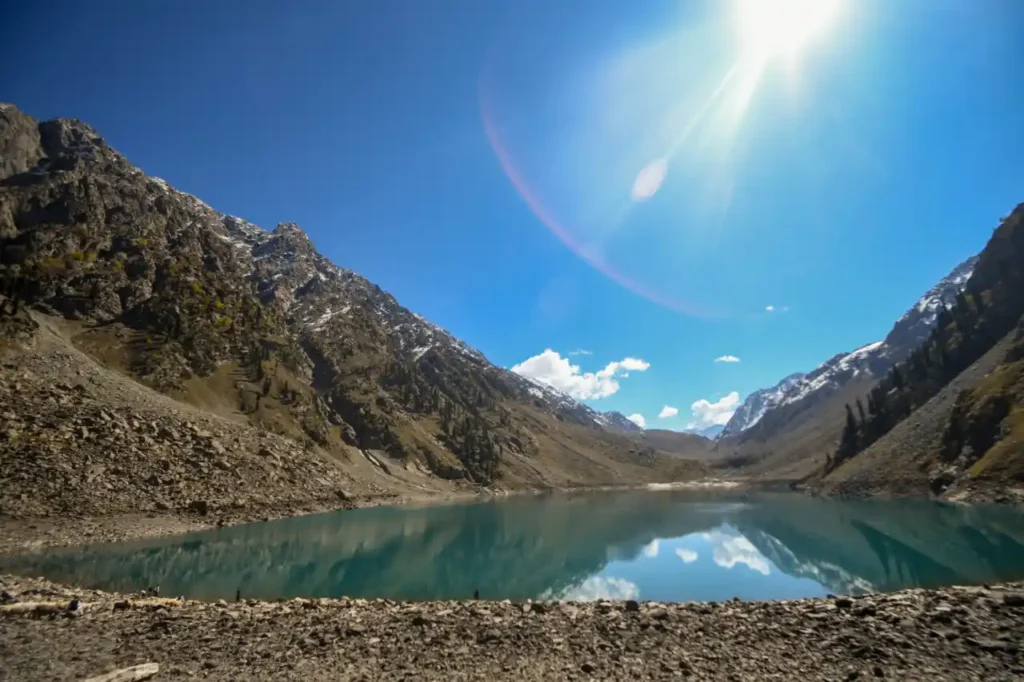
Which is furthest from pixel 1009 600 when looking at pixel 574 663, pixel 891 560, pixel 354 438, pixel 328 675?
pixel 354 438

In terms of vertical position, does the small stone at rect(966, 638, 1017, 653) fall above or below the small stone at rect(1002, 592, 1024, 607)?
below

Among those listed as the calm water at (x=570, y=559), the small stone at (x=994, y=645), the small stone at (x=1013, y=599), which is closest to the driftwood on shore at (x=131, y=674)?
the calm water at (x=570, y=559)

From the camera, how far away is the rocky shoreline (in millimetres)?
13281

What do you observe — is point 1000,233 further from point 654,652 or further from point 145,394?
point 145,394

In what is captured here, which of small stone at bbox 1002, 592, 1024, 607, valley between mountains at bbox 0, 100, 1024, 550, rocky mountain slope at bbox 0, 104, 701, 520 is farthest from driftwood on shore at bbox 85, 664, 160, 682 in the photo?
rocky mountain slope at bbox 0, 104, 701, 520

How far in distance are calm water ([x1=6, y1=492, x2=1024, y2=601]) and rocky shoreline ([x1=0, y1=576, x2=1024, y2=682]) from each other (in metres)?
10.5

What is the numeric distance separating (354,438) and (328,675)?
502 ft

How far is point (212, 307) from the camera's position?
5561 inches

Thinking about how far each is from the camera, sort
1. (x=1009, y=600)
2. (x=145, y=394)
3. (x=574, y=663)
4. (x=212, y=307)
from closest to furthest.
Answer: (x=574, y=663)
(x=1009, y=600)
(x=145, y=394)
(x=212, y=307)

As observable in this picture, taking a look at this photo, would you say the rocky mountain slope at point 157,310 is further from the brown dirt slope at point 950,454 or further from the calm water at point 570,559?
the brown dirt slope at point 950,454

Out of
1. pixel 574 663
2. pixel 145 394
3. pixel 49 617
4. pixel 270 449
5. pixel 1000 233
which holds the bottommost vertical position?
pixel 49 617

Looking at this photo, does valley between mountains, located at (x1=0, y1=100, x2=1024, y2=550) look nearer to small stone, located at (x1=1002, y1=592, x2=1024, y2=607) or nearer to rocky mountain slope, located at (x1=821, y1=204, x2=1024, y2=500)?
rocky mountain slope, located at (x1=821, y1=204, x2=1024, y2=500)

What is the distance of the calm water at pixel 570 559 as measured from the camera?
100ft

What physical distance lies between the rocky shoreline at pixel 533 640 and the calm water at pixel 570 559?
1054cm
